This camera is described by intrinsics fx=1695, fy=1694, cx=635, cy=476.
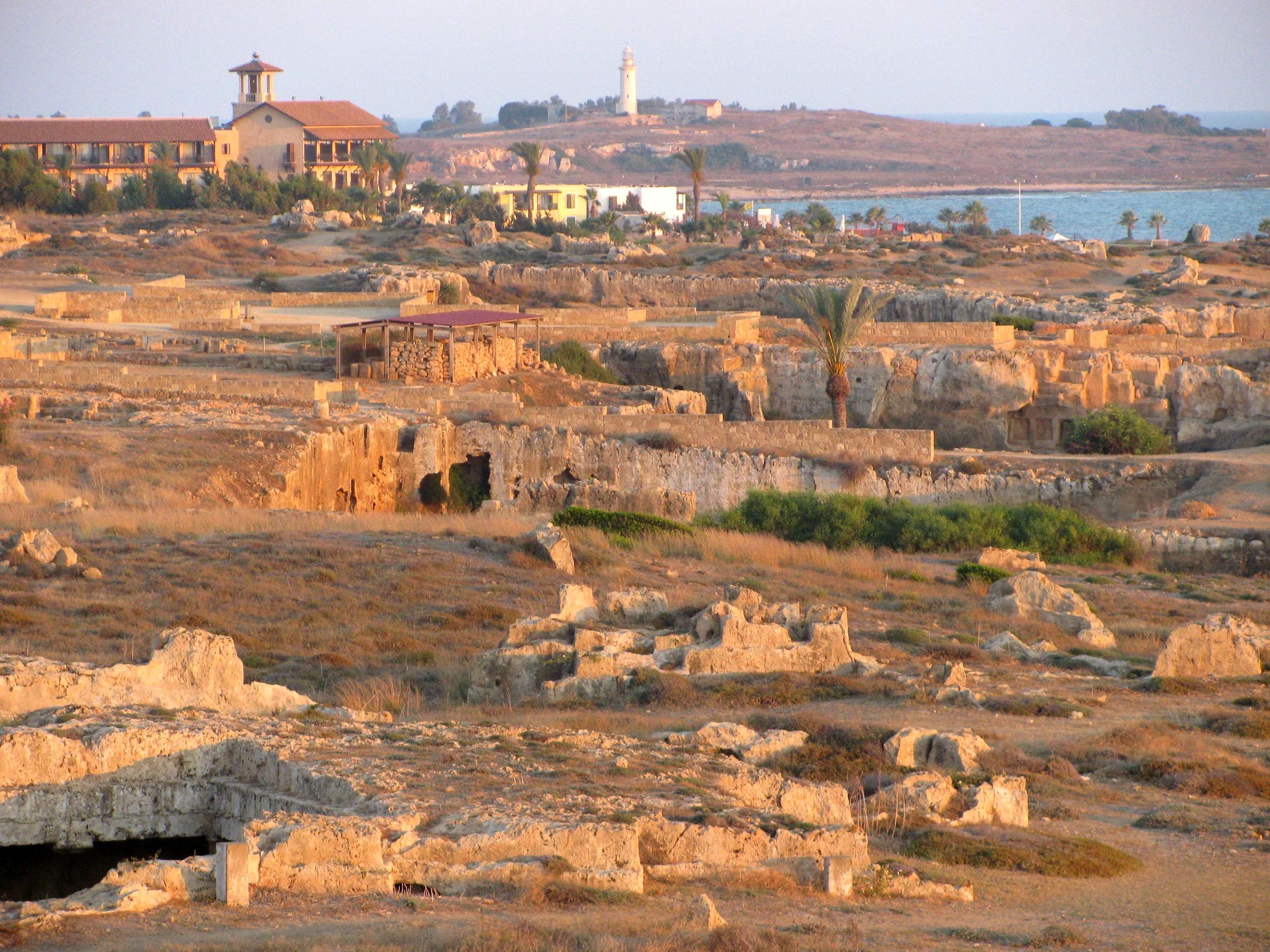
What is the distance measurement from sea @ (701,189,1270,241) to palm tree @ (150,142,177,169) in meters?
51.2

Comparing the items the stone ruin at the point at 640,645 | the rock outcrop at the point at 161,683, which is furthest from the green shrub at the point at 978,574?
the rock outcrop at the point at 161,683

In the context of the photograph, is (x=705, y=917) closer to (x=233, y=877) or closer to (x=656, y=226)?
(x=233, y=877)

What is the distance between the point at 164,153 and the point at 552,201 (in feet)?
62.4

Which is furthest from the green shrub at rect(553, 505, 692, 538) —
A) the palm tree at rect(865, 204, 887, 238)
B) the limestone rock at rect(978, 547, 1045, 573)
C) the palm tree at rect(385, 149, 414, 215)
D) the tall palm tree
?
the palm tree at rect(865, 204, 887, 238)

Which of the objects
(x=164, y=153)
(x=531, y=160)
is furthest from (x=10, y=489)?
(x=164, y=153)

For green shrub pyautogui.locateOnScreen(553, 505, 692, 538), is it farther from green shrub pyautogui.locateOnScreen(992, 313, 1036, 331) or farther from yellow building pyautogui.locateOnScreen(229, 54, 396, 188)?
yellow building pyautogui.locateOnScreen(229, 54, 396, 188)

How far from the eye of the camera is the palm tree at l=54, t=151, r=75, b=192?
76250 millimetres

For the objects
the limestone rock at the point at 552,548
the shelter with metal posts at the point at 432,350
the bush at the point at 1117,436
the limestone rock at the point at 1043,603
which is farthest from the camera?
the bush at the point at 1117,436

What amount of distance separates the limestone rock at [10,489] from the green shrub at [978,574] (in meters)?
11.7

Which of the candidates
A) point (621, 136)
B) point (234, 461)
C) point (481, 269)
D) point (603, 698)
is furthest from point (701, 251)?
point (621, 136)

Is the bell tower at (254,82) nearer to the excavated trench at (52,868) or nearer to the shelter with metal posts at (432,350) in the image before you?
the shelter with metal posts at (432,350)

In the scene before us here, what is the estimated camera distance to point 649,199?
104 meters

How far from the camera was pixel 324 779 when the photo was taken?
9375 mm

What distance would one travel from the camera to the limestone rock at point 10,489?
69.9ft
